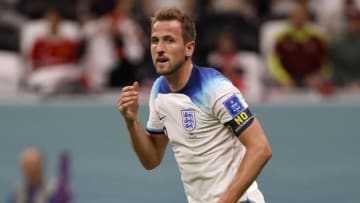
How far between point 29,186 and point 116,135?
3.72ft

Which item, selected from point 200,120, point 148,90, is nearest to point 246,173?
point 200,120

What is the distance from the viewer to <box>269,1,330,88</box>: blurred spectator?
886 centimetres

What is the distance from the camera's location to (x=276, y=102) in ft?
28.2

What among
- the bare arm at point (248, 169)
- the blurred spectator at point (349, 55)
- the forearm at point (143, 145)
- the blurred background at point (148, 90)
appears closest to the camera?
the bare arm at point (248, 169)

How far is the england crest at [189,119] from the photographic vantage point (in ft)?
15.4

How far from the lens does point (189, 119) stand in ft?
15.4

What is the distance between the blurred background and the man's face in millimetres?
3962

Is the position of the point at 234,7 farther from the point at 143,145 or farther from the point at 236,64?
the point at 143,145

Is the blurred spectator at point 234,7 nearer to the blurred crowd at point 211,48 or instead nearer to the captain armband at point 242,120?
the blurred crowd at point 211,48

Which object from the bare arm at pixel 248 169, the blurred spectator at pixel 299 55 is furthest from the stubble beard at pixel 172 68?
the blurred spectator at pixel 299 55

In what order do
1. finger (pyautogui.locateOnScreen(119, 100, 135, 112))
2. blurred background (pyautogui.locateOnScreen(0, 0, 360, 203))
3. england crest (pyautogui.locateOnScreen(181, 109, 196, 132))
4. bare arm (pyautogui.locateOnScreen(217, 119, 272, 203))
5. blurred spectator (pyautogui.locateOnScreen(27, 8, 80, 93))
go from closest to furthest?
bare arm (pyautogui.locateOnScreen(217, 119, 272, 203)) < finger (pyautogui.locateOnScreen(119, 100, 135, 112)) < england crest (pyautogui.locateOnScreen(181, 109, 196, 132)) < blurred background (pyautogui.locateOnScreen(0, 0, 360, 203)) < blurred spectator (pyautogui.locateOnScreen(27, 8, 80, 93))

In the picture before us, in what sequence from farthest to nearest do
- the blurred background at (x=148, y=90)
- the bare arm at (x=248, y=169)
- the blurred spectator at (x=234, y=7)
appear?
the blurred spectator at (x=234, y=7) < the blurred background at (x=148, y=90) < the bare arm at (x=248, y=169)

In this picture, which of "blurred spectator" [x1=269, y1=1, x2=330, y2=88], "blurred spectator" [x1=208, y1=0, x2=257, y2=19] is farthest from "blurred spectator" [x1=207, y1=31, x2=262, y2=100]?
"blurred spectator" [x1=208, y1=0, x2=257, y2=19]

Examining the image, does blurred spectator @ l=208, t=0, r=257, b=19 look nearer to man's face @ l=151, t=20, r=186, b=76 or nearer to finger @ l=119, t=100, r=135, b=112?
man's face @ l=151, t=20, r=186, b=76
